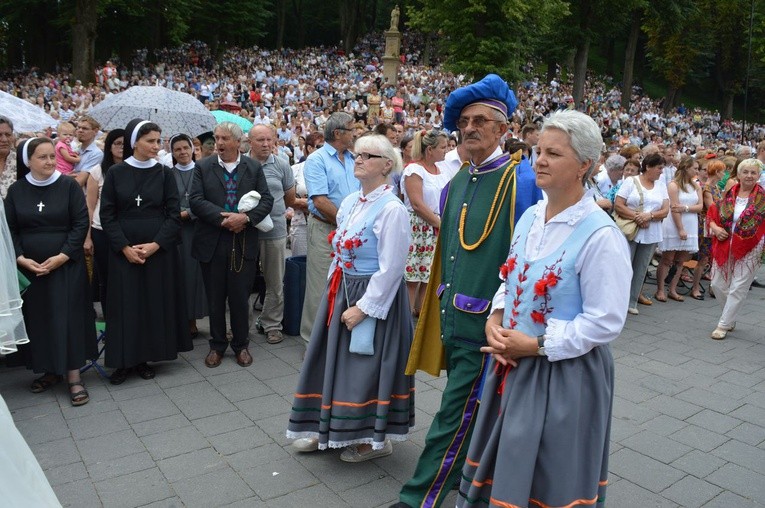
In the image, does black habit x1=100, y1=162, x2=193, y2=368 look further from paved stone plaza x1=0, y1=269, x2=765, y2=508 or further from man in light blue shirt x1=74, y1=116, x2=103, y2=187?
man in light blue shirt x1=74, y1=116, x2=103, y2=187

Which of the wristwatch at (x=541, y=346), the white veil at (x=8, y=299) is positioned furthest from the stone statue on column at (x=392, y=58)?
the wristwatch at (x=541, y=346)

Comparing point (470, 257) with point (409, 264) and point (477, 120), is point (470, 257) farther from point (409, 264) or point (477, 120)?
point (409, 264)

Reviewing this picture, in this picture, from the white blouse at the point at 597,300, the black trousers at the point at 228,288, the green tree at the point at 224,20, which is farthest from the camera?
the green tree at the point at 224,20

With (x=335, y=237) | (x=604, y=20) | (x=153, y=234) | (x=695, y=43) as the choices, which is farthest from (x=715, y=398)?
(x=695, y=43)

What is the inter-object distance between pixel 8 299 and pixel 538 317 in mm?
3679

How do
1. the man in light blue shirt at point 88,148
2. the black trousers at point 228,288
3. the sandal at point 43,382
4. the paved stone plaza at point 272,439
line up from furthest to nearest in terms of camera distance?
1. the man in light blue shirt at point 88,148
2. the black trousers at point 228,288
3. the sandal at point 43,382
4. the paved stone plaza at point 272,439

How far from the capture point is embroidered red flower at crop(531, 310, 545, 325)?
2848mm

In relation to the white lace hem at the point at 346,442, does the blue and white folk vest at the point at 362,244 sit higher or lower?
higher

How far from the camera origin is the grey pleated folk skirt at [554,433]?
8.93 feet

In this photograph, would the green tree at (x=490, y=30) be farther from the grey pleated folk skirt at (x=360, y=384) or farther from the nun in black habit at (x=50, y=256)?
the grey pleated folk skirt at (x=360, y=384)

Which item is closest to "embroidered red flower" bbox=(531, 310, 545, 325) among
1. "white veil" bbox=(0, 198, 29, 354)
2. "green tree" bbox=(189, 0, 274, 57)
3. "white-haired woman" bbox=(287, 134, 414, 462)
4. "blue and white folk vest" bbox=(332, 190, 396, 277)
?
"white-haired woman" bbox=(287, 134, 414, 462)

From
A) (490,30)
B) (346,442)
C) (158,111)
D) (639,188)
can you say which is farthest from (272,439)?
(490,30)

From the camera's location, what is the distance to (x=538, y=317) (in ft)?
9.35

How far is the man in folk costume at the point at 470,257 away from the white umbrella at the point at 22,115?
17.3 ft
